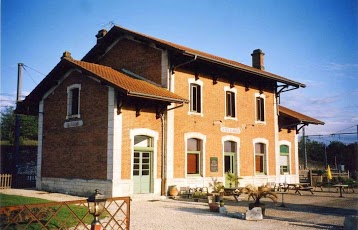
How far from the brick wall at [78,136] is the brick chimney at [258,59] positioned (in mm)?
11528

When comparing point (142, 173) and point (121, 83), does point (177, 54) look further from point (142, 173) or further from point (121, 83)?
point (142, 173)

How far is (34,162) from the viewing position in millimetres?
20969

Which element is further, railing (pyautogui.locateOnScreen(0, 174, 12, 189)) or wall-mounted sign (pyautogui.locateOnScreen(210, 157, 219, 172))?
railing (pyautogui.locateOnScreen(0, 174, 12, 189))

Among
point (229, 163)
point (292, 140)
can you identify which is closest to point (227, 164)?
point (229, 163)

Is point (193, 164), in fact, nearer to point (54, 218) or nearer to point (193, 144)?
point (193, 144)

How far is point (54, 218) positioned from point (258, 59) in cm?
1634

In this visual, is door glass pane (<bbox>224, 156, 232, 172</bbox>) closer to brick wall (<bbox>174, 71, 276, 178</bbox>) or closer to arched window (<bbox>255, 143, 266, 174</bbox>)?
brick wall (<bbox>174, 71, 276, 178</bbox>)

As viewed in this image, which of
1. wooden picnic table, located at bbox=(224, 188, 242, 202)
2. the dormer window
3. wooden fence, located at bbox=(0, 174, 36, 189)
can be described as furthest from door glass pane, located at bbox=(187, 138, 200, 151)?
wooden fence, located at bbox=(0, 174, 36, 189)

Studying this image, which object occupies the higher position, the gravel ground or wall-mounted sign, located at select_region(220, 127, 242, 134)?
wall-mounted sign, located at select_region(220, 127, 242, 134)

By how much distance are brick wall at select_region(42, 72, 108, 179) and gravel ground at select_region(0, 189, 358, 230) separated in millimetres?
2243

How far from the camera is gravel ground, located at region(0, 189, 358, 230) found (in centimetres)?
786

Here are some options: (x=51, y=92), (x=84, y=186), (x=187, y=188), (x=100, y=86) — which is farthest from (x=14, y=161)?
(x=187, y=188)

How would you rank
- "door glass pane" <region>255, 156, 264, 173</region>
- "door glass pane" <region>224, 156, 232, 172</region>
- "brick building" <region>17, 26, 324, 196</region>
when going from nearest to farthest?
"brick building" <region>17, 26, 324, 196</region> < "door glass pane" <region>224, 156, 232, 172</region> < "door glass pane" <region>255, 156, 264, 173</region>

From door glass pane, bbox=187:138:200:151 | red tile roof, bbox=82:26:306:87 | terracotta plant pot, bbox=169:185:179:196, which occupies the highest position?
red tile roof, bbox=82:26:306:87
